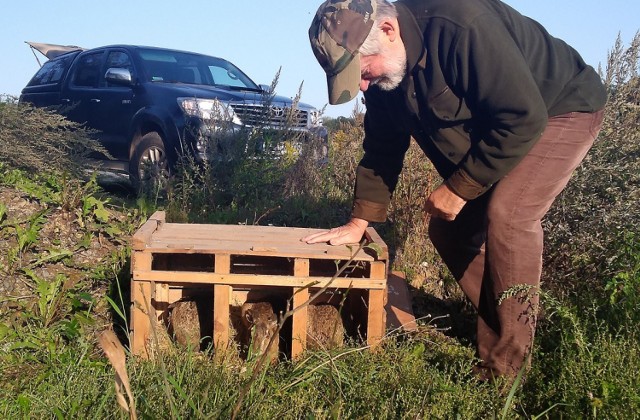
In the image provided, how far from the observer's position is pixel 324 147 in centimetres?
762

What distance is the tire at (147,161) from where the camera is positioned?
744cm

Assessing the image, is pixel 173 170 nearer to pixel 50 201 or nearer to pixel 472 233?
pixel 50 201

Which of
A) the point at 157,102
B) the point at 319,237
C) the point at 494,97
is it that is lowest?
the point at 319,237

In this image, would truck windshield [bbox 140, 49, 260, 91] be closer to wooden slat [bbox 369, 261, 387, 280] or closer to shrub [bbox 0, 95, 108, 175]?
shrub [bbox 0, 95, 108, 175]

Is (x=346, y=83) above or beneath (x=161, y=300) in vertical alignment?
above

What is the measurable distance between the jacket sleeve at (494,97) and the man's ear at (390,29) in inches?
9.1

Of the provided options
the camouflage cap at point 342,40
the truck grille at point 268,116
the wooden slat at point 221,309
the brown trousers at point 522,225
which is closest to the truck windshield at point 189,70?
the truck grille at point 268,116

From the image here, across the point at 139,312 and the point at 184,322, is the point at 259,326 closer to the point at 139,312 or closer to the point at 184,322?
the point at 184,322

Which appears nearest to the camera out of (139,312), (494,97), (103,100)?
(494,97)

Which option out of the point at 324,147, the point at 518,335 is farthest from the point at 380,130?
the point at 324,147

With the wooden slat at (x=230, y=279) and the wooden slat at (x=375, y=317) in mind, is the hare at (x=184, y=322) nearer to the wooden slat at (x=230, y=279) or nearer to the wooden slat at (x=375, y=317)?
the wooden slat at (x=230, y=279)

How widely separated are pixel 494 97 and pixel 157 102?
5.80 m

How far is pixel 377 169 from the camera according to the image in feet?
12.6

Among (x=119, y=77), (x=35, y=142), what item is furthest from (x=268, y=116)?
(x=119, y=77)
